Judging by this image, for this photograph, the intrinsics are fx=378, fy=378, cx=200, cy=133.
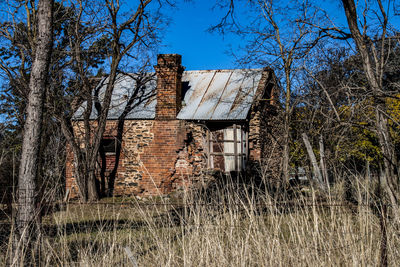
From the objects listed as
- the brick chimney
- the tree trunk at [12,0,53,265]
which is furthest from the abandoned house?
the tree trunk at [12,0,53,265]

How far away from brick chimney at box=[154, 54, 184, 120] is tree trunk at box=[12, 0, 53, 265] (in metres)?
8.79

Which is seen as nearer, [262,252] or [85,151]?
[262,252]

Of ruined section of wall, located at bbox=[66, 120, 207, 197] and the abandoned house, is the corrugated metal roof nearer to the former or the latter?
the abandoned house

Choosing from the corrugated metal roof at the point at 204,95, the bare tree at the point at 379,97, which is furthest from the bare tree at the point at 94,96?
the bare tree at the point at 379,97

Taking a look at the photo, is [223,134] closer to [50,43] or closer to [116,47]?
[116,47]

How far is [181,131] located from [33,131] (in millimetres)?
8854

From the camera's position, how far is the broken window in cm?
1305

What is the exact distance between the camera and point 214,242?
3807 millimetres

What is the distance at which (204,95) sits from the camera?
46.6 feet

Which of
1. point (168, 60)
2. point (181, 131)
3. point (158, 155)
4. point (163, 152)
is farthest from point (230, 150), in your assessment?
point (168, 60)

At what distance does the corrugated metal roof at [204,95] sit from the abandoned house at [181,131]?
0.04 m

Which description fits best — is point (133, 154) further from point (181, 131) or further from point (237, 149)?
point (237, 149)

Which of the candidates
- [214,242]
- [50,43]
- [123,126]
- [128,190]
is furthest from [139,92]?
[214,242]

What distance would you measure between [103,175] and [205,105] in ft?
15.2
